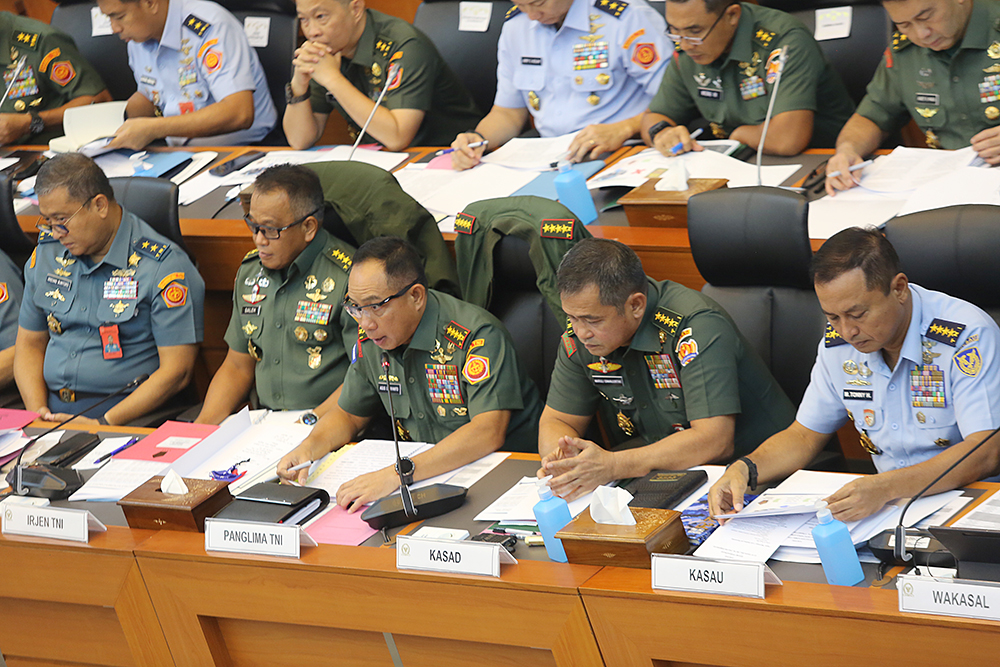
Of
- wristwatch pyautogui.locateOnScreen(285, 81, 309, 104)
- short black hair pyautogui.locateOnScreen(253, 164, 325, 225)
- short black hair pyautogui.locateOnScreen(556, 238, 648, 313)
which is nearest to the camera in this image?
short black hair pyautogui.locateOnScreen(556, 238, 648, 313)

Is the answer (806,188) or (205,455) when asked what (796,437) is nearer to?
(806,188)

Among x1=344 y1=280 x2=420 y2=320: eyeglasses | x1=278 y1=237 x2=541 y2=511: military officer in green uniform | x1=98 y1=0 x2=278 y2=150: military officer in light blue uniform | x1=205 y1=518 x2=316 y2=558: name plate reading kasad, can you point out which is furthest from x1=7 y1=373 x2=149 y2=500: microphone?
x1=98 y1=0 x2=278 y2=150: military officer in light blue uniform

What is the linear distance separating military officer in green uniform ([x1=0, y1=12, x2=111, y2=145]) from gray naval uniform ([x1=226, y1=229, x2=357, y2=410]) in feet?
7.58

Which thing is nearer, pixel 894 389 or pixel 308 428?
pixel 894 389

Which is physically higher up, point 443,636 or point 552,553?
point 552,553

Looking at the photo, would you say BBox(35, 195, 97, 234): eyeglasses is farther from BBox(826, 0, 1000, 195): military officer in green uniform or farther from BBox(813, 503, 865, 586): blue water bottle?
BBox(813, 503, 865, 586): blue water bottle

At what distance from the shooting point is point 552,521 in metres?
1.91

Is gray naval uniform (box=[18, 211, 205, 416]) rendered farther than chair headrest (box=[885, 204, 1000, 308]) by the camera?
Yes

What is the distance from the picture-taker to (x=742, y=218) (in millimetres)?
2486

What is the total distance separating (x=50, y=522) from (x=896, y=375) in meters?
1.70

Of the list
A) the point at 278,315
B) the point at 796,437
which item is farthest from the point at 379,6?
the point at 796,437

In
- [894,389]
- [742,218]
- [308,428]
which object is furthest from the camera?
[308,428]

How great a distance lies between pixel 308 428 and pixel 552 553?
1.06m

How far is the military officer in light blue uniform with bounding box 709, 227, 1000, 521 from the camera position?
6.44ft
